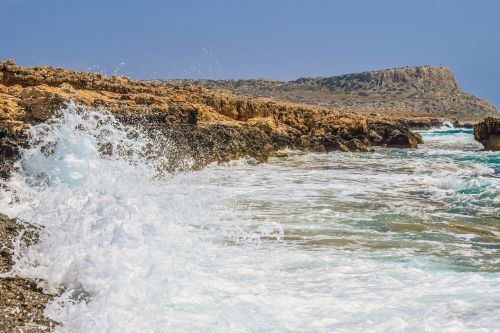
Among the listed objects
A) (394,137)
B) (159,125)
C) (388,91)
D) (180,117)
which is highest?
(388,91)

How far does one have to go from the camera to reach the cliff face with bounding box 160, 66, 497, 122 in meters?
102

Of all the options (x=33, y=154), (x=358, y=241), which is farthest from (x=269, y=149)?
(x=358, y=241)

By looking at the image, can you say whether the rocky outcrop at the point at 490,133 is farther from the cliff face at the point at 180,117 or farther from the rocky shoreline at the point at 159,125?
the cliff face at the point at 180,117

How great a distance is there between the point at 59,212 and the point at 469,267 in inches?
169

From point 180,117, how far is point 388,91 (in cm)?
10828

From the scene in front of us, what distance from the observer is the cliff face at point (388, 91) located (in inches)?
4026

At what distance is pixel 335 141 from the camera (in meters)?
27.2

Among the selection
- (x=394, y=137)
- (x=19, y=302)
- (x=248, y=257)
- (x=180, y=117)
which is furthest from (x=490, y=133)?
(x=19, y=302)

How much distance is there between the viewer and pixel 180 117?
1762 cm

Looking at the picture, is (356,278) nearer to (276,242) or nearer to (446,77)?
(276,242)

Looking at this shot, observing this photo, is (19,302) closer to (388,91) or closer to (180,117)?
(180,117)

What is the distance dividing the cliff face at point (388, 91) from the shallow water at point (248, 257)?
282 feet

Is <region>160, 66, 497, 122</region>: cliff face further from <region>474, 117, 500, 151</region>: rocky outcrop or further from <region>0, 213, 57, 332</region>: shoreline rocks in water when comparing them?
<region>0, 213, 57, 332</region>: shoreline rocks in water

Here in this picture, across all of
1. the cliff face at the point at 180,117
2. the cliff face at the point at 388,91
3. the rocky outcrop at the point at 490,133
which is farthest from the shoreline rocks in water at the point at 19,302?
the cliff face at the point at 388,91
